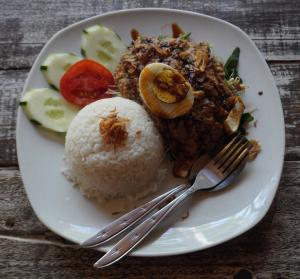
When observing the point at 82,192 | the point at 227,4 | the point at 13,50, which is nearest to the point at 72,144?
the point at 82,192

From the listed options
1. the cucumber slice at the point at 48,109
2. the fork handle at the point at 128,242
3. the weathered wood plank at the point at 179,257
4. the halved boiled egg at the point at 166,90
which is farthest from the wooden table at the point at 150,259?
the halved boiled egg at the point at 166,90

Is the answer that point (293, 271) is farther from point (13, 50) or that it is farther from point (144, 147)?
point (13, 50)

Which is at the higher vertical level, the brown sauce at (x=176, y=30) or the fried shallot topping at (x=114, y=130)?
the brown sauce at (x=176, y=30)

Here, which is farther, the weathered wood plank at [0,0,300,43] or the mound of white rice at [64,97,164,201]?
the weathered wood plank at [0,0,300,43]

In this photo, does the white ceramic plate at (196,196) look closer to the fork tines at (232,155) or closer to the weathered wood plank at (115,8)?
the fork tines at (232,155)

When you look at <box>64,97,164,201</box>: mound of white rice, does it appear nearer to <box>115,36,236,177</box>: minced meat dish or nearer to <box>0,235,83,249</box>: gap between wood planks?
<box>115,36,236,177</box>: minced meat dish

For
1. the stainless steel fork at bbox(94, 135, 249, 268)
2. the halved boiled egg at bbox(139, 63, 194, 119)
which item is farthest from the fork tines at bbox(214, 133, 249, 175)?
the halved boiled egg at bbox(139, 63, 194, 119)
